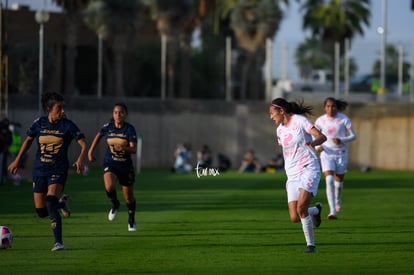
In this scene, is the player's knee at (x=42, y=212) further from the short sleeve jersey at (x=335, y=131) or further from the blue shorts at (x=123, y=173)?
the short sleeve jersey at (x=335, y=131)

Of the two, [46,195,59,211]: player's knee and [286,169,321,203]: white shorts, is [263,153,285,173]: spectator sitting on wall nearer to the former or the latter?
[286,169,321,203]: white shorts

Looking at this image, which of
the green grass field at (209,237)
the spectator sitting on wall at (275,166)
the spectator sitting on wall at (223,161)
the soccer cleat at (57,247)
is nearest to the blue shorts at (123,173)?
the green grass field at (209,237)

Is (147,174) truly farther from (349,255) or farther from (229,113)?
(349,255)

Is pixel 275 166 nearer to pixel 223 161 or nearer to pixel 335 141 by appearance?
pixel 223 161

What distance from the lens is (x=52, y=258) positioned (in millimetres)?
14203

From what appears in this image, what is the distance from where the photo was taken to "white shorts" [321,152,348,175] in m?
21.4

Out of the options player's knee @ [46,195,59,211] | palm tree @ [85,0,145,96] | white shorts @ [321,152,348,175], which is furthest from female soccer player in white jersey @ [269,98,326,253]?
palm tree @ [85,0,145,96]

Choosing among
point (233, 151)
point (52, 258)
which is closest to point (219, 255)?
point (52, 258)

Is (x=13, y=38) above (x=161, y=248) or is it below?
above

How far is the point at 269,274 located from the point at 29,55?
4131cm

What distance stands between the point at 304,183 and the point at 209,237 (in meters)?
2.70

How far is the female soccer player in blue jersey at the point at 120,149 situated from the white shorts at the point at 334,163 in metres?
4.75

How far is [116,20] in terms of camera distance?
2349 inches

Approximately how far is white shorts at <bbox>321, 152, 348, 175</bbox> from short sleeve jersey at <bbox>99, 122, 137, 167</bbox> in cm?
485
